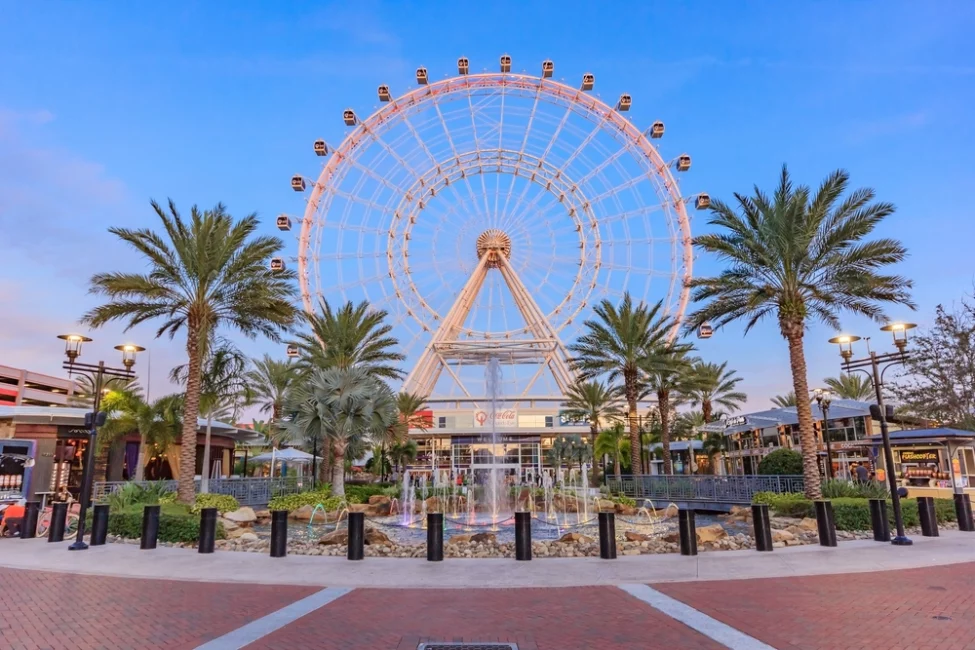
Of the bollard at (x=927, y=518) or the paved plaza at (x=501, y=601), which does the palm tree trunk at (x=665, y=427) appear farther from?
the paved plaza at (x=501, y=601)

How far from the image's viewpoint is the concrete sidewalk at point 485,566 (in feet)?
30.0

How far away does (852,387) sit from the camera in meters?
49.3

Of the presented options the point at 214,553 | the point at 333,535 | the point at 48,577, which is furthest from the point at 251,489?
the point at 48,577

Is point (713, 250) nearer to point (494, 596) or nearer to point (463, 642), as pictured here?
point (494, 596)

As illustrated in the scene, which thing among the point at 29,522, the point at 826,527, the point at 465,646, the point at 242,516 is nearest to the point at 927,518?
the point at 826,527

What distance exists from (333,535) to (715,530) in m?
8.55

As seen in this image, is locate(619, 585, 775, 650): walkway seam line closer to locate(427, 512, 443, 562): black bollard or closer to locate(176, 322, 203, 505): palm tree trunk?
locate(427, 512, 443, 562): black bollard

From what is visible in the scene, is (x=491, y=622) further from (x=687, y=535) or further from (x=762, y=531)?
(x=762, y=531)

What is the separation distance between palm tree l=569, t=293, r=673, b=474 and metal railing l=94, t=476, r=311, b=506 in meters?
14.9

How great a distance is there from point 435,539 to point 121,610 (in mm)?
4966

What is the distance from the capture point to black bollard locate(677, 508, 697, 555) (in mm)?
11211

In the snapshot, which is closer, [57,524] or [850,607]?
[850,607]

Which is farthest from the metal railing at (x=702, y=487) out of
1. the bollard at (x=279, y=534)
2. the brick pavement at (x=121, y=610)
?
the brick pavement at (x=121, y=610)

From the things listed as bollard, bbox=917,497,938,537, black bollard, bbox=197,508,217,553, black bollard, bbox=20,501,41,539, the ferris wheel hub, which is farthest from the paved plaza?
the ferris wheel hub
